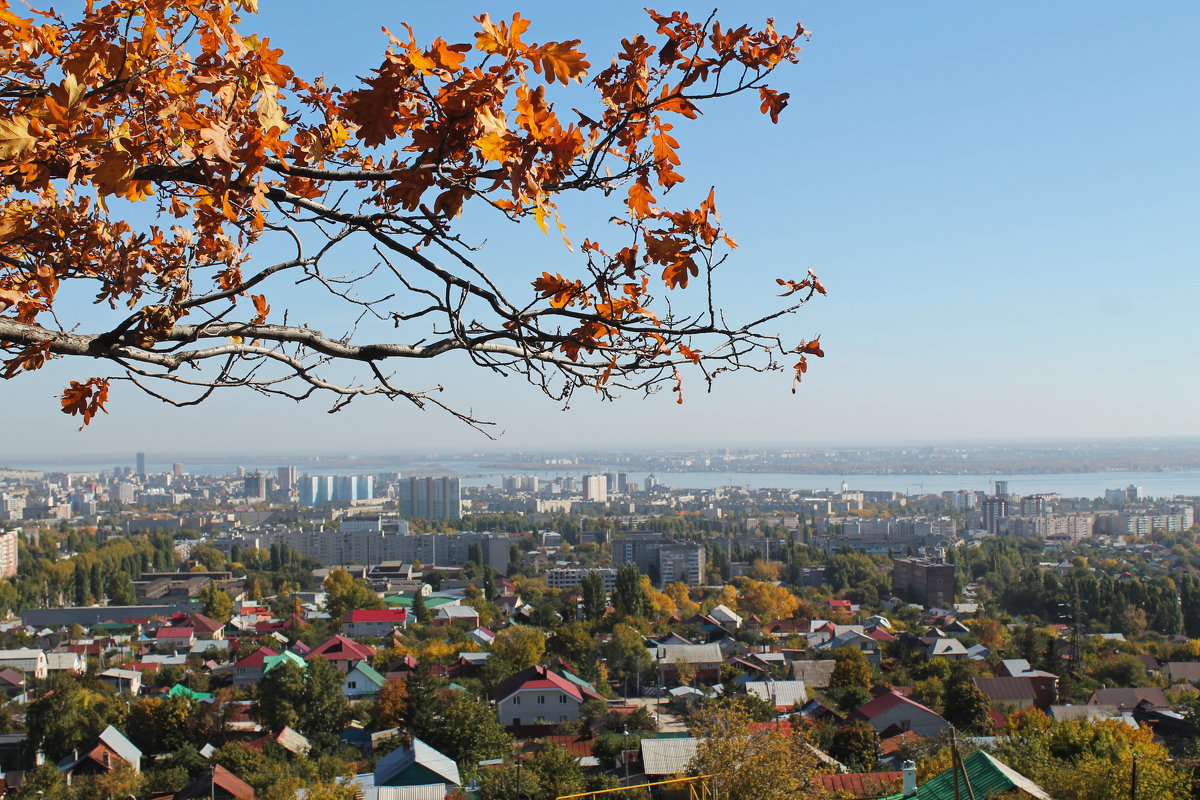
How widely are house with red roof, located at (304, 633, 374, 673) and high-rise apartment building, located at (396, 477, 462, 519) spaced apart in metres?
33.5

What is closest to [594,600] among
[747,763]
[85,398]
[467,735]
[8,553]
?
[467,735]

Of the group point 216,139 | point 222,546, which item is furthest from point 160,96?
point 222,546

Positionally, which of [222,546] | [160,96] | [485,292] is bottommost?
[222,546]

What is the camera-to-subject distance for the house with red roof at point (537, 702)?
346 inches

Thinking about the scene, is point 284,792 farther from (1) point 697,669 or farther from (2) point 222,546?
(2) point 222,546

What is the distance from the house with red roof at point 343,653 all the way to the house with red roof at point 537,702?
2.34 m

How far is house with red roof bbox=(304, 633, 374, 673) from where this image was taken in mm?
10602

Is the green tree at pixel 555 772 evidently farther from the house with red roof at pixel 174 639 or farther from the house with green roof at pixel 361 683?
the house with red roof at pixel 174 639

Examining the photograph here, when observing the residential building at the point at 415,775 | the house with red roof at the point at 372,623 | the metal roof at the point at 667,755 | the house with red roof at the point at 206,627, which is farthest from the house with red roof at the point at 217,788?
the house with red roof at the point at 206,627

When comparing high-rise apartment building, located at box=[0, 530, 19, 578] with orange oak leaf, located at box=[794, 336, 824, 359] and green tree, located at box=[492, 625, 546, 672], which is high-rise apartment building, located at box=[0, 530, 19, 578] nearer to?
green tree, located at box=[492, 625, 546, 672]

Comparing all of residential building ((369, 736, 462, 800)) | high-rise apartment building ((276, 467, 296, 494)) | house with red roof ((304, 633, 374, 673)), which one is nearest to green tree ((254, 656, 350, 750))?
residential building ((369, 736, 462, 800))

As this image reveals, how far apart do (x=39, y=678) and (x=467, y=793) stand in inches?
283

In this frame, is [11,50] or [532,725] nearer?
[11,50]

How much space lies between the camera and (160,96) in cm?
75
